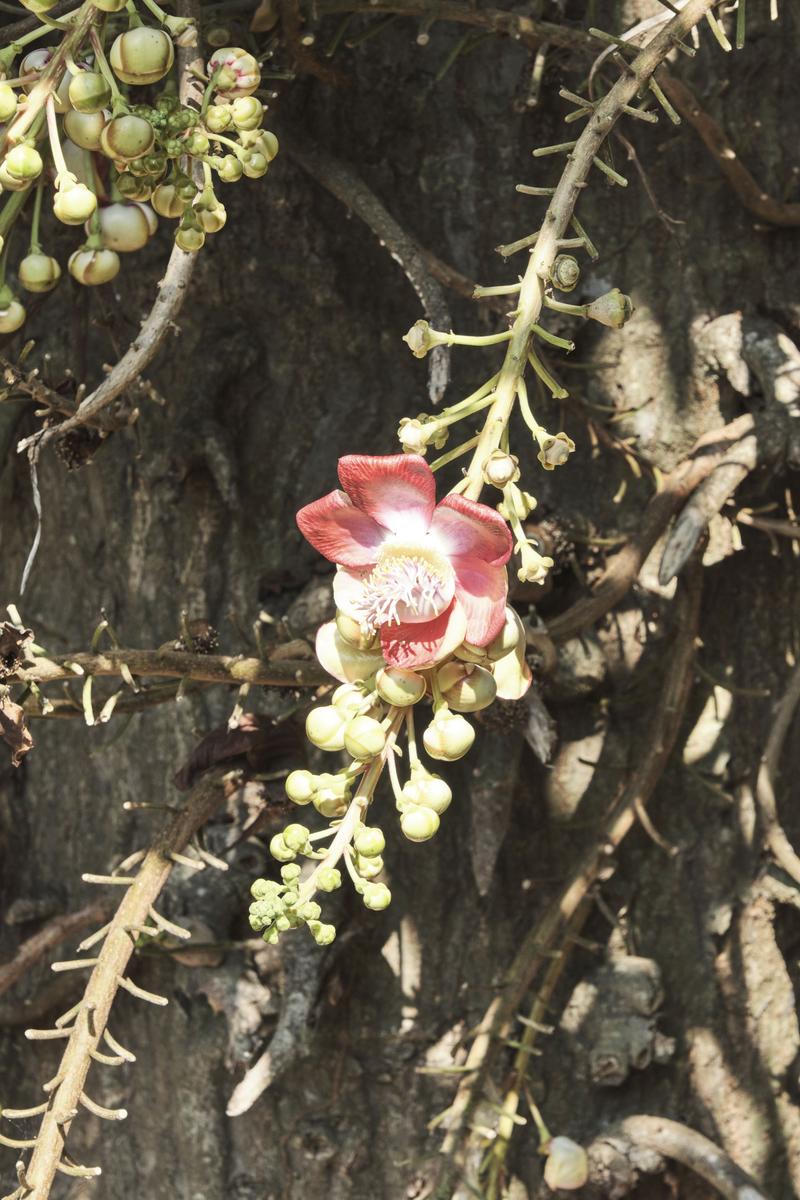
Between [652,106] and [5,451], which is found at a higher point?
[652,106]

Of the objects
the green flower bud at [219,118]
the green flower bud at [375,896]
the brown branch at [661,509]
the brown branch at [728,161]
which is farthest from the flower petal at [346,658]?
the brown branch at [728,161]

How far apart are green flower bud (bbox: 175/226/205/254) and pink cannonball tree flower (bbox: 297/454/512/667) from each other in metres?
0.23

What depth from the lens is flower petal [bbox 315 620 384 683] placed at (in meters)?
0.76

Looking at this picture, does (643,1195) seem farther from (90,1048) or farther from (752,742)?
(90,1048)

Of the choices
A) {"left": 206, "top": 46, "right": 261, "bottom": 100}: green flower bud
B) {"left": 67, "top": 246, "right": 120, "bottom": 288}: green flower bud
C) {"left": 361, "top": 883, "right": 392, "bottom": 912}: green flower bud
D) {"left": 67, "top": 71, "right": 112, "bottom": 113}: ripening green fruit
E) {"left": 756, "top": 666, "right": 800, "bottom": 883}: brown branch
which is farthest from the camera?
{"left": 756, "top": 666, "right": 800, "bottom": 883}: brown branch

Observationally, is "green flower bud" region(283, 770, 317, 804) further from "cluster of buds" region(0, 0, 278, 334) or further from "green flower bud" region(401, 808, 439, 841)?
"cluster of buds" region(0, 0, 278, 334)

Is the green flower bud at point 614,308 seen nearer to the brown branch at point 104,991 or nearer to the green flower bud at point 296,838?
the green flower bud at point 296,838

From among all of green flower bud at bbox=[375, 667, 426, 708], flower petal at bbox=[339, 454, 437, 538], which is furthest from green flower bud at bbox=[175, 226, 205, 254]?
green flower bud at bbox=[375, 667, 426, 708]

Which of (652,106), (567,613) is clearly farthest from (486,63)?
(567,613)

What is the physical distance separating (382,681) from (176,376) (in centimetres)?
70

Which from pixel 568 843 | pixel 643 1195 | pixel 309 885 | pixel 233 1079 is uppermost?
pixel 309 885

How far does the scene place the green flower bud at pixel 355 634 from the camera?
745 millimetres

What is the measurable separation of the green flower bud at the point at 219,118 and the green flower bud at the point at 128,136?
0.04 m

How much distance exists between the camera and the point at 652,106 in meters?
1.28
